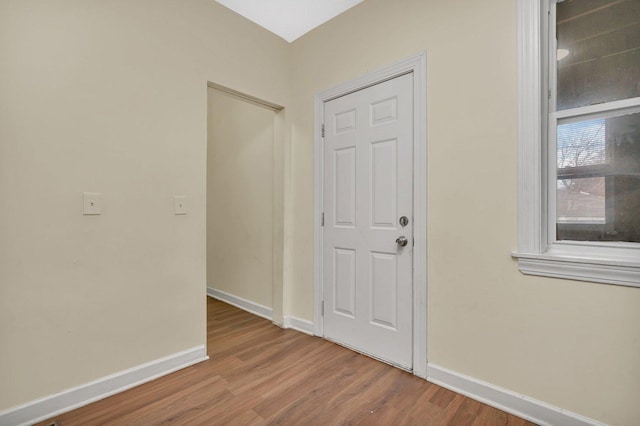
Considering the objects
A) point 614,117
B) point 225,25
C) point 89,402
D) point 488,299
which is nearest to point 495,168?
point 614,117

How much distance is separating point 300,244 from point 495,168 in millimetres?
1705

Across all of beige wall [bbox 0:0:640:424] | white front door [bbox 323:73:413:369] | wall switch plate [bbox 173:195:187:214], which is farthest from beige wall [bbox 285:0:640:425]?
wall switch plate [bbox 173:195:187:214]

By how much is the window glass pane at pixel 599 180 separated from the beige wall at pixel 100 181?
2.28 meters

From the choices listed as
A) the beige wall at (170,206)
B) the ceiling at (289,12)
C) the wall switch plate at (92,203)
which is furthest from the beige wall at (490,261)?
the wall switch plate at (92,203)

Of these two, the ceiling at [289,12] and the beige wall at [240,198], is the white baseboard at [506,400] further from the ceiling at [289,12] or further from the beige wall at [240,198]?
the ceiling at [289,12]

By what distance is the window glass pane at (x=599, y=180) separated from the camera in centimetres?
140

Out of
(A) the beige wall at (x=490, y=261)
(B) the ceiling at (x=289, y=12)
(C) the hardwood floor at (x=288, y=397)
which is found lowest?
(C) the hardwood floor at (x=288, y=397)

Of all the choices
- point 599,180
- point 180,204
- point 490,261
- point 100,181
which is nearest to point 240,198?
point 180,204

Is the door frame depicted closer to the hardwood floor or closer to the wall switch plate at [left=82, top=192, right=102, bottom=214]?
the hardwood floor

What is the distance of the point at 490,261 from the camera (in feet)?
5.59

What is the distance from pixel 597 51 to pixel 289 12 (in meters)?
2.10

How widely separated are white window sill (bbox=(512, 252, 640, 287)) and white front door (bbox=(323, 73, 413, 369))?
2.24 ft

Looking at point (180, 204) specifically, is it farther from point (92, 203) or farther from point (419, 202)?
point (419, 202)

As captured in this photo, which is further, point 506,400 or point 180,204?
point 180,204
